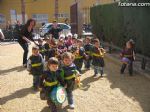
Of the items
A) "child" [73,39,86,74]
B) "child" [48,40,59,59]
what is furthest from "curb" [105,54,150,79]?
"child" [48,40,59,59]

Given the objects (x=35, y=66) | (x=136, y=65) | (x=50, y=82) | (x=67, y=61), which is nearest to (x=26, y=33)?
(x=35, y=66)

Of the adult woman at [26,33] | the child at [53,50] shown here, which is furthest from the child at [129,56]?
the adult woman at [26,33]

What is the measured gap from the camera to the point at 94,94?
31.1ft

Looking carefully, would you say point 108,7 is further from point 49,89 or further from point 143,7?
point 49,89

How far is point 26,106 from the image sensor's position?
8.58 metres

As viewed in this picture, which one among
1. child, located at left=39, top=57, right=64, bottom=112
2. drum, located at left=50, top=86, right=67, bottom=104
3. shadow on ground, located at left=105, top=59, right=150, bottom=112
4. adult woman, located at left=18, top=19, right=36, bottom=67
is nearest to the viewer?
drum, located at left=50, top=86, right=67, bottom=104

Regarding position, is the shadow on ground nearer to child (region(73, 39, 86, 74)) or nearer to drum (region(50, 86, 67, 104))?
child (region(73, 39, 86, 74))

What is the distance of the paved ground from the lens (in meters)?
8.33

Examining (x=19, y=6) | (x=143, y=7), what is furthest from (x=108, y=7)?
(x=19, y=6)

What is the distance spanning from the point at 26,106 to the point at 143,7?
5.83 metres

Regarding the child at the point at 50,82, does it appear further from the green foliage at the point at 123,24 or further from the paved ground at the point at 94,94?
the green foliage at the point at 123,24

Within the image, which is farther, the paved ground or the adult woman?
the adult woman

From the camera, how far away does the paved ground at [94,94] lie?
833 centimetres

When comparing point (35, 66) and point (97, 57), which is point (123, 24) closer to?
point (97, 57)
